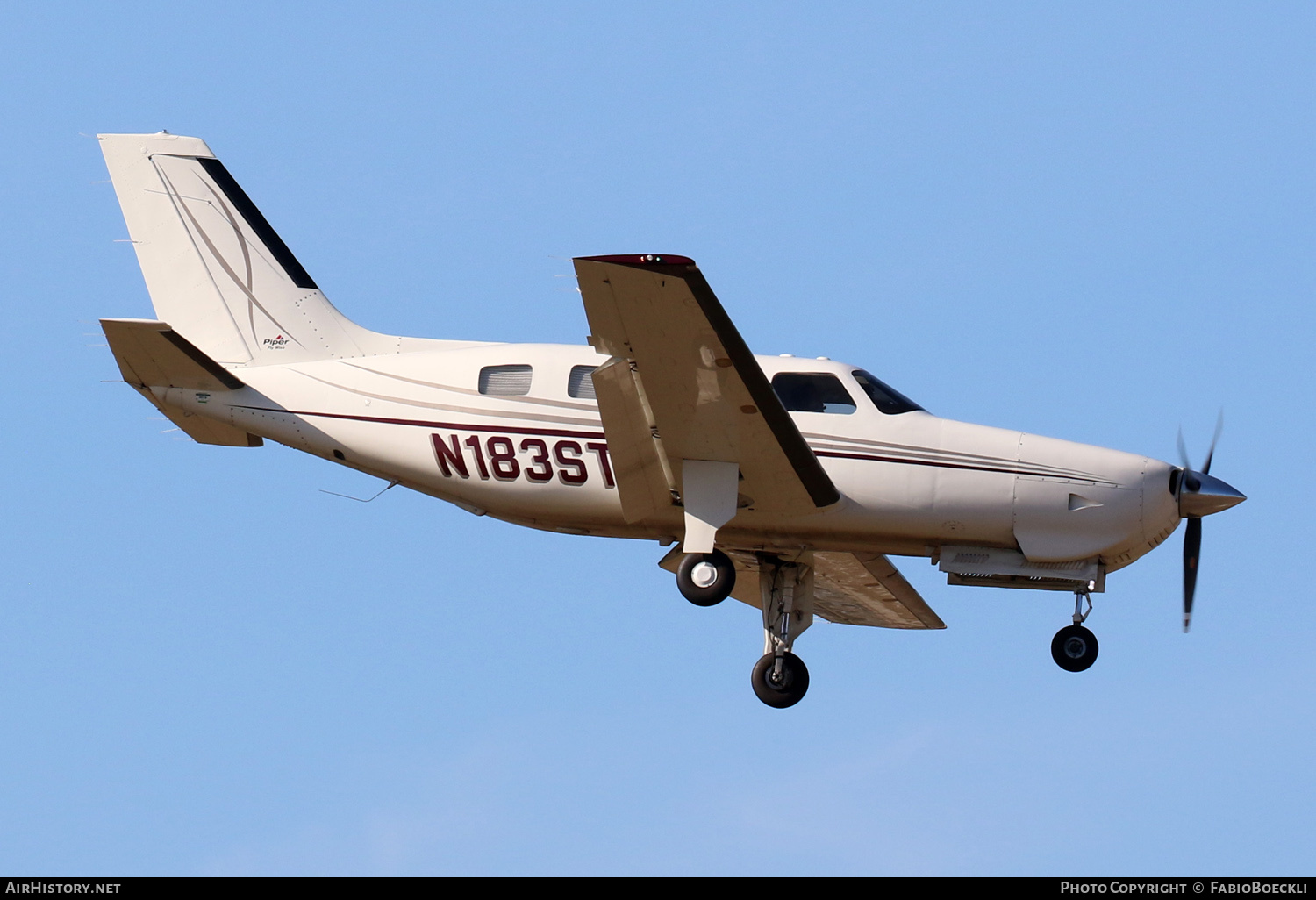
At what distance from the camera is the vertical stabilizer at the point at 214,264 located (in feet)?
73.6

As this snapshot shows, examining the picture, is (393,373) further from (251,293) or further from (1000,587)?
(1000,587)

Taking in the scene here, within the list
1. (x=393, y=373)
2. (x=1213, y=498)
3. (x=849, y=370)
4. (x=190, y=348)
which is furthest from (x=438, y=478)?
(x=1213, y=498)

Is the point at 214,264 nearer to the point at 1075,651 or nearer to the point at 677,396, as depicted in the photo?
the point at 677,396

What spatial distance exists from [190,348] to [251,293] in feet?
6.88

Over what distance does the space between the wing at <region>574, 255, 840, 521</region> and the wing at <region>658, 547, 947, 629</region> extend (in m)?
2.26

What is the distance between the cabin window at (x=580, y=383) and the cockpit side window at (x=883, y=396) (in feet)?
10.9

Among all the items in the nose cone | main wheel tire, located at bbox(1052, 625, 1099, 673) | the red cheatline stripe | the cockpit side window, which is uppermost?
the cockpit side window

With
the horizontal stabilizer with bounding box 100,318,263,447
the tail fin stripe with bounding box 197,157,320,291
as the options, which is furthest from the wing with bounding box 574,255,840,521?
the tail fin stripe with bounding box 197,157,320,291

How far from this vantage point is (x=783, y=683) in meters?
21.4

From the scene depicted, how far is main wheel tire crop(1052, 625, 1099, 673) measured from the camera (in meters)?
20.4

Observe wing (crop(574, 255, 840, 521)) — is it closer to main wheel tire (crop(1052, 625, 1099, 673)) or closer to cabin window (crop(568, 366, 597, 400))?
cabin window (crop(568, 366, 597, 400))

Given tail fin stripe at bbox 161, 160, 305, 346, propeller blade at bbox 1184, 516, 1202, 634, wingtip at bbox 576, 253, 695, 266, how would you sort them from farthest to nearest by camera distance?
1. tail fin stripe at bbox 161, 160, 305, 346
2. propeller blade at bbox 1184, 516, 1202, 634
3. wingtip at bbox 576, 253, 695, 266

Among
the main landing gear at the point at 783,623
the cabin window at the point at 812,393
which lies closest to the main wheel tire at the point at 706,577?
the main landing gear at the point at 783,623

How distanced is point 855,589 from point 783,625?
206cm
